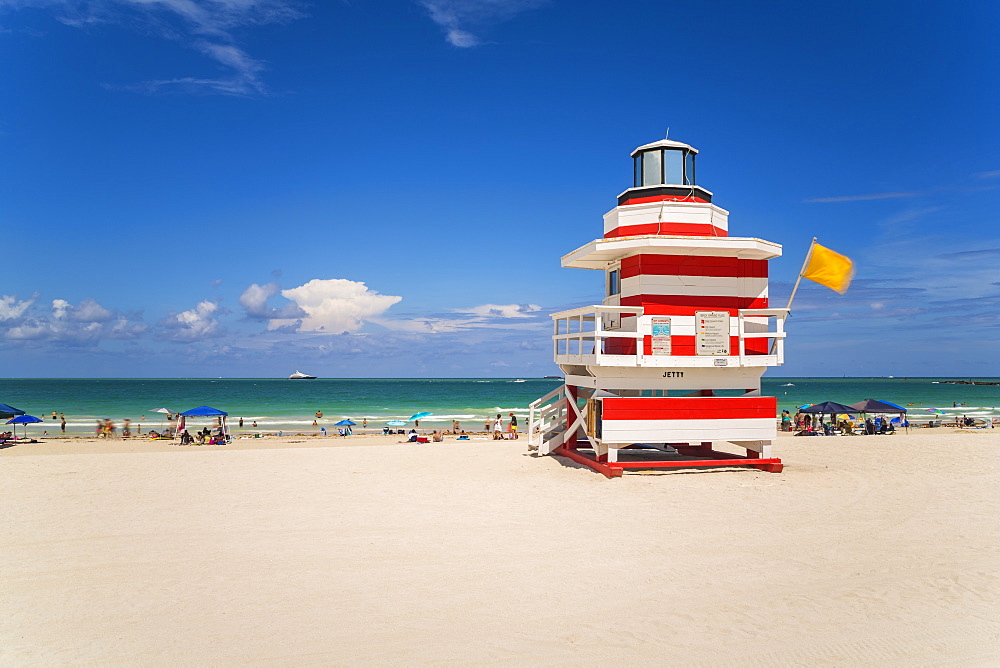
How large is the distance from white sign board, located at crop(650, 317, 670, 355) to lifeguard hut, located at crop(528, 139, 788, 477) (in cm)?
2

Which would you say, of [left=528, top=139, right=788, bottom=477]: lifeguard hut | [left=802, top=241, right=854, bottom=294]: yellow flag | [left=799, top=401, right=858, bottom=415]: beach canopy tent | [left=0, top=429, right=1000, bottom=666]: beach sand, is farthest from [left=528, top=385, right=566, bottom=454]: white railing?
[left=799, top=401, right=858, bottom=415]: beach canopy tent

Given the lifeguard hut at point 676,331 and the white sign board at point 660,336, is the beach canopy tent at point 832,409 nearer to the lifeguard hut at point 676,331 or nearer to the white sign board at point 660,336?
the lifeguard hut at point 676,331

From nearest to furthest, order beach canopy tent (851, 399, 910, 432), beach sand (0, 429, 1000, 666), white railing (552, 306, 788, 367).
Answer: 1. beach sand (0, 429, 1000, 666)
2. white railing (552, 306, 788, 367)
3. beach canopy tent (851, 399, 910, 432)

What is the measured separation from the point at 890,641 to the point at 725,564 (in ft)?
7.17

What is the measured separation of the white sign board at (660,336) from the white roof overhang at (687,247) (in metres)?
1.53

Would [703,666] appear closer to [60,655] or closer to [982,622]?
[982,622]

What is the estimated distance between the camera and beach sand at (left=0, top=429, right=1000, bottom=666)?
545 cm

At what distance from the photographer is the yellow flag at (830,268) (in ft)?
44.8

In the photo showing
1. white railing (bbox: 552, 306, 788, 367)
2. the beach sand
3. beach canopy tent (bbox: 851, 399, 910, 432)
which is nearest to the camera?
the beach sand

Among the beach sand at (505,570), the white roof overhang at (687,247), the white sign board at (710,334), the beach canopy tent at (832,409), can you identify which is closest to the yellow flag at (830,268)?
the white roof overhang at (687,247)

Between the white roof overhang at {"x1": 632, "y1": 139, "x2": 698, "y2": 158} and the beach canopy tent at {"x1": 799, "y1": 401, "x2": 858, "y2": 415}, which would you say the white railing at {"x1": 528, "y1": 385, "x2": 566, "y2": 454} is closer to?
the white roof overhang at {"x1": 632, "y1": 139, "x2": 698, "y2": 158}

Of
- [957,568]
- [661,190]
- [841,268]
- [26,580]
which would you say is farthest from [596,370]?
[26,580]

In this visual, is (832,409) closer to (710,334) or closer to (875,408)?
(875,408)

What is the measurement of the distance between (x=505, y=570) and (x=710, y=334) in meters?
8.02
